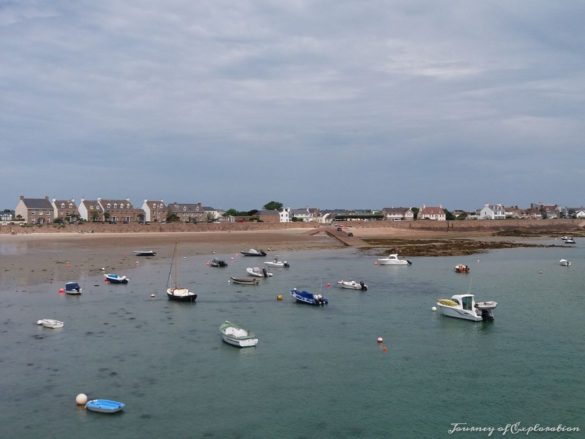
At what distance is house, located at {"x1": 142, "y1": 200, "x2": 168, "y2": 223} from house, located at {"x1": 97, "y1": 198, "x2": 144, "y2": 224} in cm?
157

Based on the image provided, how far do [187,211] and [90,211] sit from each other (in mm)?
31612

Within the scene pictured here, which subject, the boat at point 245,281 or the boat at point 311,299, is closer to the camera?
the boat at point 311,299

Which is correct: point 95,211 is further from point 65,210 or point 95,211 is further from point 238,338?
point 238,338

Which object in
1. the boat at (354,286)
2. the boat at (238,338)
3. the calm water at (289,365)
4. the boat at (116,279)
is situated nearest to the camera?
the calm water at (289,365)

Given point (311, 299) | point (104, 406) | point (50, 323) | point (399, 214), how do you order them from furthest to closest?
1. point (399, 214)
2. point (311, 299)
3. point (50, 323)
4. point (104, 406)

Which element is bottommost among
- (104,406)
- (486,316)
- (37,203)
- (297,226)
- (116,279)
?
(104,406)

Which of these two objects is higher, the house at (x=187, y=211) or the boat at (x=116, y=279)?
the house at (x=187, y=211)

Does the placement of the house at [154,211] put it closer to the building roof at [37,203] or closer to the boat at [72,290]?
the building roof at [37,203]

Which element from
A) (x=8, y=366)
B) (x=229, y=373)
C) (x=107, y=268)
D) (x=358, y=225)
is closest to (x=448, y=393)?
(x=229, y=373)

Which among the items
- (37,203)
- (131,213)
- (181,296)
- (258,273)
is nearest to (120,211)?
(131,213)

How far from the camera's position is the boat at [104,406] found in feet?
68.8

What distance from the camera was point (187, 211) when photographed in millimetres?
177500

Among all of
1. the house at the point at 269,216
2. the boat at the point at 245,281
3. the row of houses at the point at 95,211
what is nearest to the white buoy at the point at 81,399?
the boat at the point at 245,281

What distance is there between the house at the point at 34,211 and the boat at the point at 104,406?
136m
